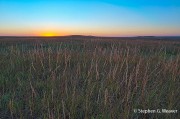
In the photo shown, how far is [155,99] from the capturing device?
11.6 feet

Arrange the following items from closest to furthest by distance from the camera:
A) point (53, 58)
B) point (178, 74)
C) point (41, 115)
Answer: point (41, 115) < point (178, 74) < point (53, 58)

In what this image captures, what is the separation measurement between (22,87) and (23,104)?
0.67 metres

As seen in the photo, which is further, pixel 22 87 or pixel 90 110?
pixel 22 87

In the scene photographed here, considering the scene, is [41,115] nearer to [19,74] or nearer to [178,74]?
[19,74]

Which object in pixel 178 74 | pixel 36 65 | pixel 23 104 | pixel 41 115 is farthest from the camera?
pixel 36 65

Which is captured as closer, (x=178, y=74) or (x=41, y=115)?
(x=41, y=115)

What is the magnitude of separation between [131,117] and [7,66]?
12.8 ft

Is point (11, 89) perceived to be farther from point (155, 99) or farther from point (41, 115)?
point (155, 99)

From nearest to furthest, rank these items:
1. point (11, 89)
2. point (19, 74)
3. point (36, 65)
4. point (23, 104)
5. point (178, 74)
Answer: point (23, 104) → point (11, 89) → point (178, 74) → point (19, 74) → point (36, 65)

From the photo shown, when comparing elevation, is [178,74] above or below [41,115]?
above

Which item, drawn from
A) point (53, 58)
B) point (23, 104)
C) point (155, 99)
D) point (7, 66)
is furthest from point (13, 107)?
point (53, 58)

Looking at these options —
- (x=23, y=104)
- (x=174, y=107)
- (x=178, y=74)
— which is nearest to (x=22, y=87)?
(x=23, y=104)

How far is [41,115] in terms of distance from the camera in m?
3.39

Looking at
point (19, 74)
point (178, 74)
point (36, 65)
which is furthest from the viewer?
point (36, 65)
